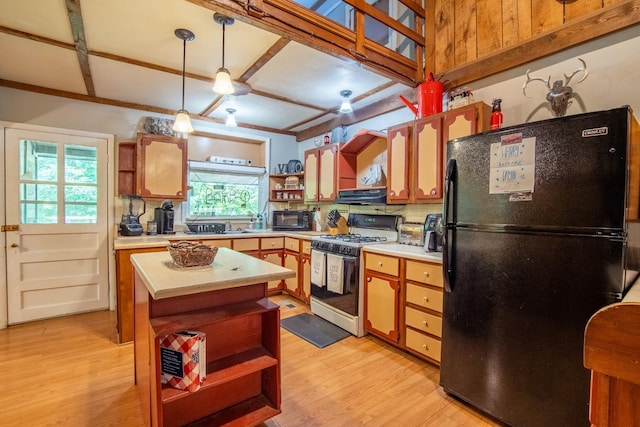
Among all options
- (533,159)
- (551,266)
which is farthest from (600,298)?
(533,159)

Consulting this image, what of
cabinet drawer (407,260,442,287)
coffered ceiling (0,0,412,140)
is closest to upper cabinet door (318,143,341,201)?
coffered ceiling (0,0,412,140)

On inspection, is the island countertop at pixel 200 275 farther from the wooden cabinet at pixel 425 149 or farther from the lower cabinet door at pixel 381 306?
the wooden cabinet at pixel 425 149

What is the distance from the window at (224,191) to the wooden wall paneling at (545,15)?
358 cm

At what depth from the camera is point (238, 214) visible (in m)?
4.69

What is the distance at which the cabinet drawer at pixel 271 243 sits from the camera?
4.04 meters

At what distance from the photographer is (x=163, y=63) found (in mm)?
2738

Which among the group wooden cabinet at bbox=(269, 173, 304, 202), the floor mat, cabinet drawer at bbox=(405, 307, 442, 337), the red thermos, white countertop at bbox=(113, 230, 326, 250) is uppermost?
the red thermos

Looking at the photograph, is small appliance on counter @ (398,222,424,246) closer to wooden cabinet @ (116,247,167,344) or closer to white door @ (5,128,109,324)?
wooden cabinet @ (116,247,167,344)

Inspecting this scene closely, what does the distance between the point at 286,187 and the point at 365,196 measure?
175 centimetres

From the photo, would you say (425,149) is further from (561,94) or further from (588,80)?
(588,80)

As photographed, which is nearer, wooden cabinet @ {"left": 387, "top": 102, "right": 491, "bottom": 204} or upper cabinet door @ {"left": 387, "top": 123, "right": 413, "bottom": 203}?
wooden cabinet @ {"left": 387, "top": 102, "right": 491, "bottom": 204}

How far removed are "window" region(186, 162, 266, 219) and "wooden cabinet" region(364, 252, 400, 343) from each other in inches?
97.5

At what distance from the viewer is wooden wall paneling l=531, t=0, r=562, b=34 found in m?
2.12

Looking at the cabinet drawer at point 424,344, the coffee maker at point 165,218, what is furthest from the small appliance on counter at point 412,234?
the coffee maker at point 165,218
